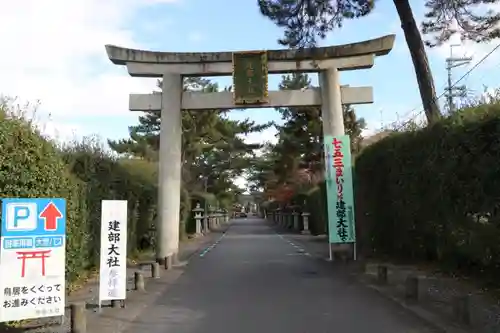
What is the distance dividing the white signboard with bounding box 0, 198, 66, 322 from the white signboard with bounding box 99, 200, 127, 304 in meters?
1.78

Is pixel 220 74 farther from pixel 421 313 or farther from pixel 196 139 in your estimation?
pixel 196 139

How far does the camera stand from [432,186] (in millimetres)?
10891

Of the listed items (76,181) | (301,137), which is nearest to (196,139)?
(301,137)

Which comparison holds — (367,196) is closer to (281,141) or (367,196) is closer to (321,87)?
(321,87)

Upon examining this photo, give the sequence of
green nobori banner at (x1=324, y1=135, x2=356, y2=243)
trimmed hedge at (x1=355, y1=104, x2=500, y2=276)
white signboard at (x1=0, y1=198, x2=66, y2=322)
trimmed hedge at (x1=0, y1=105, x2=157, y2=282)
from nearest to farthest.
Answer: white signboard at (x1=0, y1=198, x2=66, y2=322) → trimmed hedge at (x1=0, y1=105, x2=157, y2=282) → trimmed hedge at (x1=355, y1=104, x2=500, y2=276) → green nobori banner at (x1=324, y1=135, x2=356, y2=243)

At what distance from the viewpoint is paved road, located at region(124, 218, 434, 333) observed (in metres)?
7.66

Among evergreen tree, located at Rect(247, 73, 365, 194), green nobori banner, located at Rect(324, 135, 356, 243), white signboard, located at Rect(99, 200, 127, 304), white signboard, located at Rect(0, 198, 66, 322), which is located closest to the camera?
white signboard, located at Rect(0, 198, 66, 322)

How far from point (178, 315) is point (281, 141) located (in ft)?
101

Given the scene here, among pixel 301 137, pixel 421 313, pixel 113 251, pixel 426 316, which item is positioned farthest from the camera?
pixel 301 137

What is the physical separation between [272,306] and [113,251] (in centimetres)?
292

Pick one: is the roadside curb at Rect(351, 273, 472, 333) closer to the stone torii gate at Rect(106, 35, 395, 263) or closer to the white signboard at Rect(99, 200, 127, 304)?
the white signboard at Rect(99, 200, 127, 304)

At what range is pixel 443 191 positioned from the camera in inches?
404

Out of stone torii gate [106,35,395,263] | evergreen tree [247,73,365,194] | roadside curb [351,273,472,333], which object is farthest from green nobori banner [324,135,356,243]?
evergreen tree [247,73,365,194]

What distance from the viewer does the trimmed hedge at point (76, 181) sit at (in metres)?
7.50
